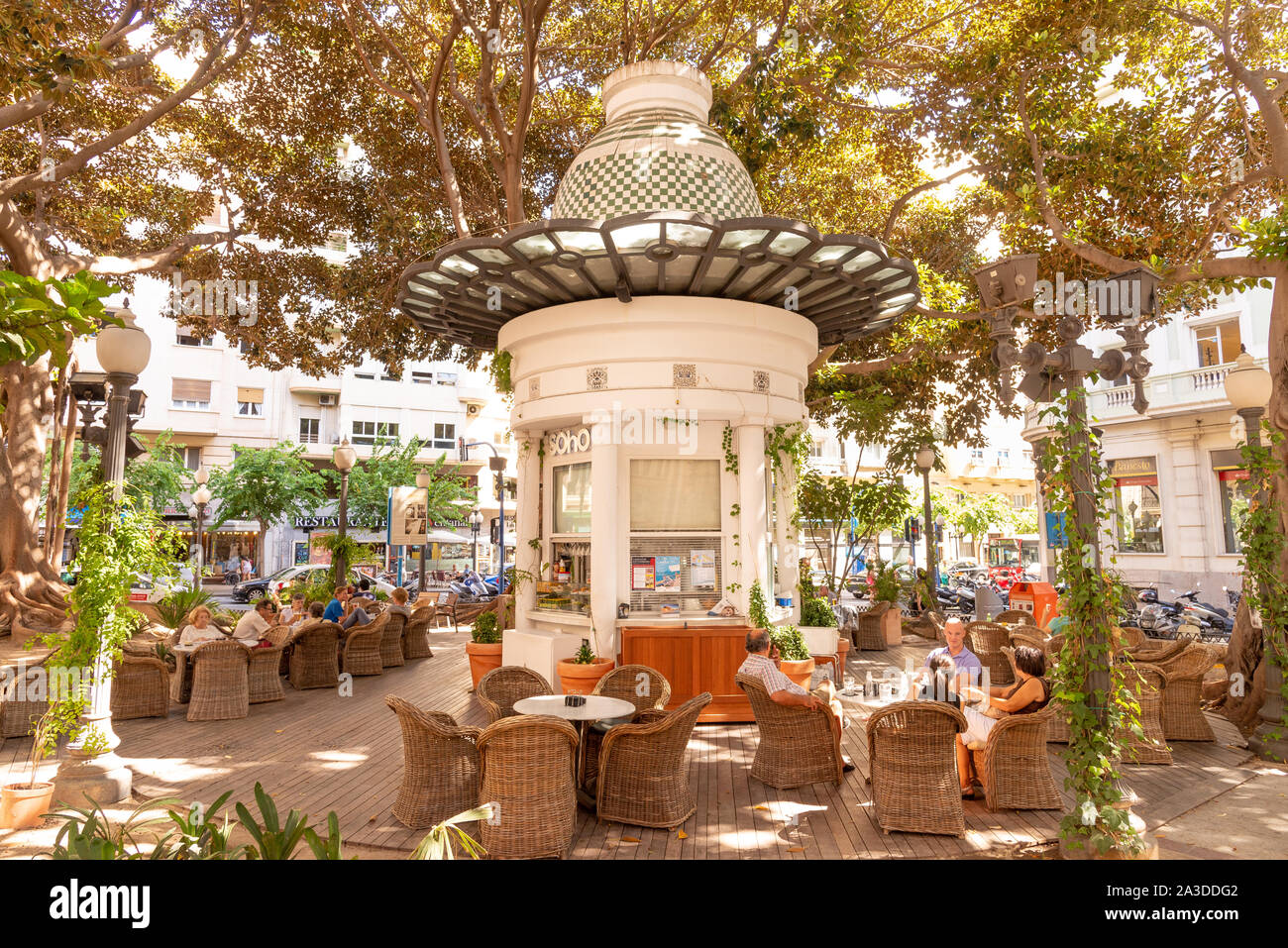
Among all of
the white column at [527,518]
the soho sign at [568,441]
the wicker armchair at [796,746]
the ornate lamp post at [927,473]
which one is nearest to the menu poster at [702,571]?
the soho sign at [568,441]

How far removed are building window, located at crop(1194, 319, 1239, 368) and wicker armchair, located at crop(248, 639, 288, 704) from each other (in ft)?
77.0

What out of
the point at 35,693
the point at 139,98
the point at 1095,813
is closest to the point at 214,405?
the point at 139,98

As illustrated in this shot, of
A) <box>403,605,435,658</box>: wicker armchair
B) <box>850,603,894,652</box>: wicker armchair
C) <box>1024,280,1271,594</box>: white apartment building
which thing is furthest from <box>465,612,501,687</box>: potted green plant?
<box>1024,280,1271,594</box>: white apartment building

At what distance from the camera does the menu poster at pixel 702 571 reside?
8672mm

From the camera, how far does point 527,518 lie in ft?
31.8

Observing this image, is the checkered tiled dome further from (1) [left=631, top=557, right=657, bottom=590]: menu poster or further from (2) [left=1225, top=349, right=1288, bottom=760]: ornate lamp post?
(2) [left=1225, top=349, right=1288, bottom=760]: ornate lamp post

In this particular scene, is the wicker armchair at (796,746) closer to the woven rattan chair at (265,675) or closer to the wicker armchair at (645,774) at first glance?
the wicker armchair at (645,774)

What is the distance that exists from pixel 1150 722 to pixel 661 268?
21.6ft

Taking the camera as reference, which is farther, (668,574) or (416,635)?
(416,635)

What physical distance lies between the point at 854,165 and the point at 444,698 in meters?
12.0

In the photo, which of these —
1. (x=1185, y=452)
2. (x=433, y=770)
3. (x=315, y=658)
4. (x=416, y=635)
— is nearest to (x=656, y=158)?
(x=433, y=770)

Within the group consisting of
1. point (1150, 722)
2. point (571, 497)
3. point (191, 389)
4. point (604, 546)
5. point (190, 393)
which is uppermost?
point (191, 389)

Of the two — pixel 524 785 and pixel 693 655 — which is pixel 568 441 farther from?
pixel 524 785
